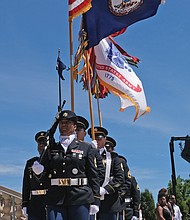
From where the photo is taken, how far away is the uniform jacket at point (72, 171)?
5.72 meters

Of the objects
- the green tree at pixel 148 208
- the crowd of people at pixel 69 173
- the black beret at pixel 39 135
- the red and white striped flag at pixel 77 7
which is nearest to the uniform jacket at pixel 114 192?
the black beret at pixel 39 135

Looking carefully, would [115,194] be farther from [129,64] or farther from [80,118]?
[129,64]

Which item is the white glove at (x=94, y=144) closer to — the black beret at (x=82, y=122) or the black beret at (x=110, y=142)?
the black beret at (x=82, y=122)

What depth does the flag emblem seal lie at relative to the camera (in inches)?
430

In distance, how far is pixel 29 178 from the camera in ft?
23.7

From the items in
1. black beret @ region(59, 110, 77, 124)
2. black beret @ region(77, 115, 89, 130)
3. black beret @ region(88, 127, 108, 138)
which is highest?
black beret @ region(88, 127, 108, 138)

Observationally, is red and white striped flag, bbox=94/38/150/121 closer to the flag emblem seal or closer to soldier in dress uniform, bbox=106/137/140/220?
the flag emblem seal

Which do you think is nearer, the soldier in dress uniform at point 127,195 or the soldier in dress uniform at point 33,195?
the soldier in dress uniform at point 33,195

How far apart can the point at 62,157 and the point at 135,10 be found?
581 cm

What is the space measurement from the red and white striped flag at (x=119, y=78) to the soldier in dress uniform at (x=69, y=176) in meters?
4.99

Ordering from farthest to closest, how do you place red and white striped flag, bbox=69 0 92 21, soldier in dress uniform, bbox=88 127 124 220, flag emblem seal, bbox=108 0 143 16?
flag emblem seal, bbox=108 0 143 16
red and white striped flag, bbox=69 0 92 21
soldier in dress uniform, bbox=88 127 124 220

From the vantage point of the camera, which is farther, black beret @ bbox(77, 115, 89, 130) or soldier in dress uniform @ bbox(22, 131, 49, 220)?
black beret @ bbox(77, 115, 89, 130)

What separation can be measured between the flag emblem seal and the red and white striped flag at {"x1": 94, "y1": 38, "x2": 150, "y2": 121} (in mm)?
797

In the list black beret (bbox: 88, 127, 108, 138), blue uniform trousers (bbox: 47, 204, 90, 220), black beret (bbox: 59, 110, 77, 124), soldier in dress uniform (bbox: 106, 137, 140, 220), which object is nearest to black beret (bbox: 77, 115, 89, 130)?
black beret (bbox: 88, 127, 108, 138)
